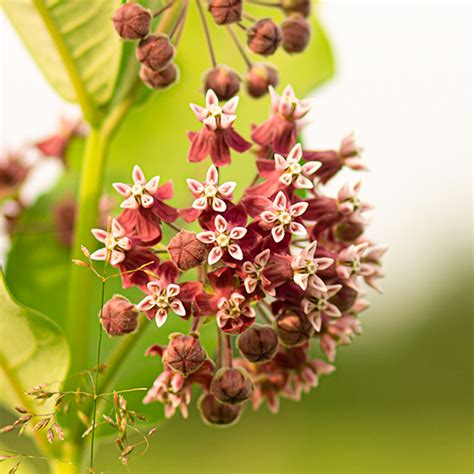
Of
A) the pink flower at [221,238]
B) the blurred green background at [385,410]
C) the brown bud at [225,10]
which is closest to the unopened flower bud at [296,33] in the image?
the brown bud at [225,10]

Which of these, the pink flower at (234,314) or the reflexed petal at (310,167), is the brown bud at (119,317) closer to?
the pink flower at (234,314)

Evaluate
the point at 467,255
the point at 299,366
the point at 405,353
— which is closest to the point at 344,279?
the point at 299,366

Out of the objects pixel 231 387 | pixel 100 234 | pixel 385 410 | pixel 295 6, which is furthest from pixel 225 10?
pixel 385 410

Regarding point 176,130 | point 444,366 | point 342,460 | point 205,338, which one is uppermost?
point 176,130

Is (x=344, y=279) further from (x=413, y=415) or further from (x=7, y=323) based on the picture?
(x=413, y=415)

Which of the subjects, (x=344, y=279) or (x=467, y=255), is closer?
(x=344, y=279)

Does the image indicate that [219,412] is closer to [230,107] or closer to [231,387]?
[231,387]

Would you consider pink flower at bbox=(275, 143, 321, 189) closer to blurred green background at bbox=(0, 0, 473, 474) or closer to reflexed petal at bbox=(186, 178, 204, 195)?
reflexed petal at bbox=(186, 178, 204, 195)
